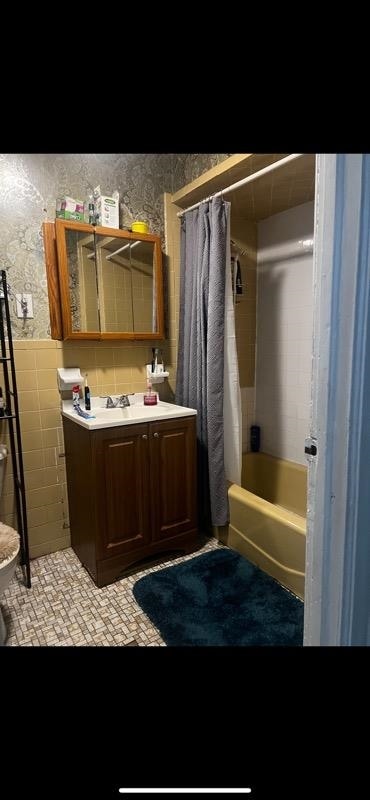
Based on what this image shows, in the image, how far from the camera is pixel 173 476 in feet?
6.09

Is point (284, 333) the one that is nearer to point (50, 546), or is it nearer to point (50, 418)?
point (50, 418)

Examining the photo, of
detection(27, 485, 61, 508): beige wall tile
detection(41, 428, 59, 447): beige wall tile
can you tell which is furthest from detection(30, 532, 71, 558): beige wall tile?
detection(41, 428, 59, 447): beige wall tile

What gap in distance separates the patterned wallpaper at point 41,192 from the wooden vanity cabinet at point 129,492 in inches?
28.0

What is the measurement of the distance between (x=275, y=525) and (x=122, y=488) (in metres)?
0.75

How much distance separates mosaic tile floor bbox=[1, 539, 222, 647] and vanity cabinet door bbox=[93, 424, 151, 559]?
193mm

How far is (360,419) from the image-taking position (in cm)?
69

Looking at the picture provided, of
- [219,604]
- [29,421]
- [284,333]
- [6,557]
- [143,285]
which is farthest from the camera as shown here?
[284,333]

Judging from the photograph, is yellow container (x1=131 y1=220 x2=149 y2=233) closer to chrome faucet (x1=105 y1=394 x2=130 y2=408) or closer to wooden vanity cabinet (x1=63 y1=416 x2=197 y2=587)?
chrome faucet (x1=105 y1=394 x2=130 y2=408)

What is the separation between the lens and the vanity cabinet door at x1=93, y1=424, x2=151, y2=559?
5.31 ft

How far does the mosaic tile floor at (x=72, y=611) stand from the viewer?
1375 millimetres

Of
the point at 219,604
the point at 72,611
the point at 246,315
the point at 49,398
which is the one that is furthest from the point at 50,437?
the point at 246,315

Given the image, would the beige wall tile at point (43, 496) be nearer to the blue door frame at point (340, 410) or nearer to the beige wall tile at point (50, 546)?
the beige wall tile at point (50, 546)
